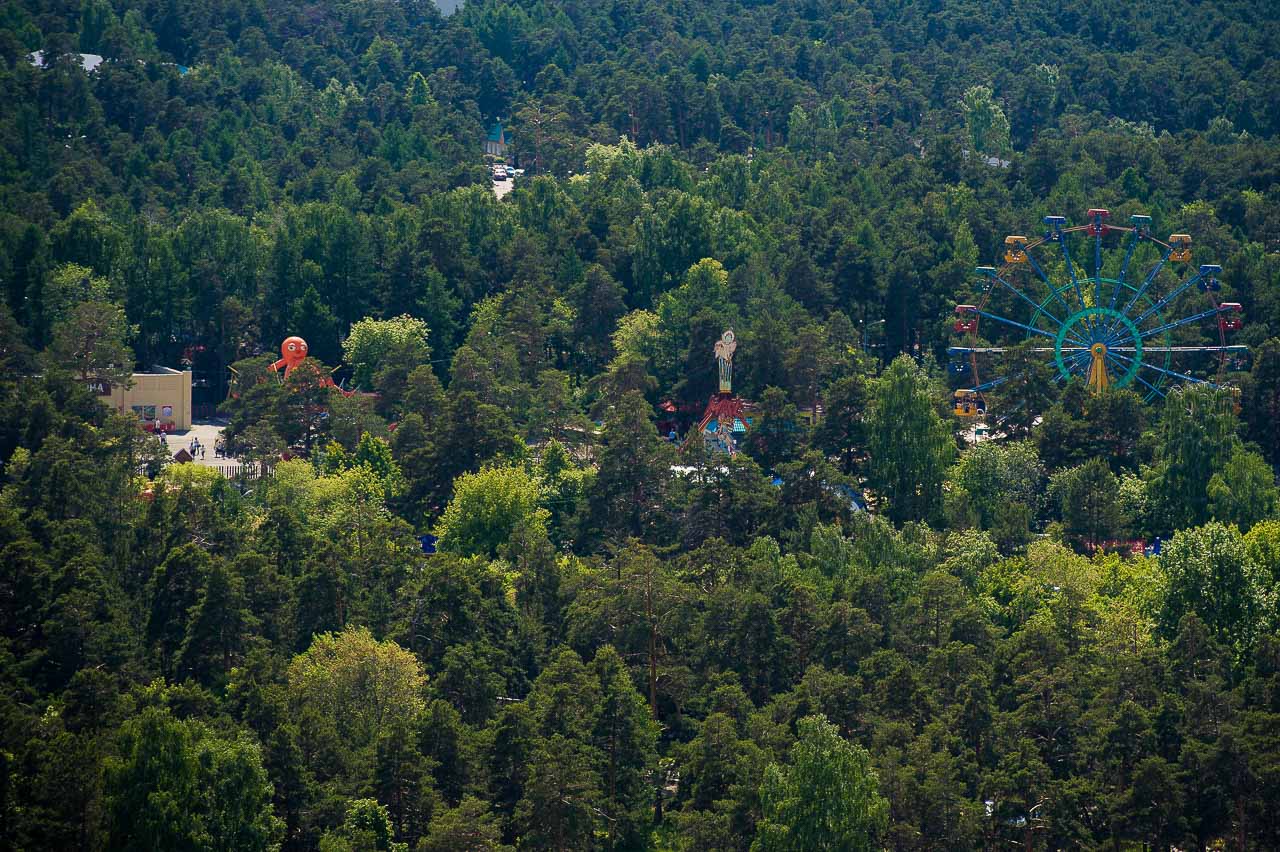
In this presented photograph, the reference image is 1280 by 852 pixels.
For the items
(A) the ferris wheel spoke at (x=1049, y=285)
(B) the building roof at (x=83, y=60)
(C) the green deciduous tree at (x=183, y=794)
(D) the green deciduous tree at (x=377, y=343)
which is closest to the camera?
(C) the green deciduous tree at (x=183, y=794)

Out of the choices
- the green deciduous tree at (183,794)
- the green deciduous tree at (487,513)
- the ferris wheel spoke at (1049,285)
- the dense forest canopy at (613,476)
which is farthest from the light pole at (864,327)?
the green deciduous tree at (183,794)

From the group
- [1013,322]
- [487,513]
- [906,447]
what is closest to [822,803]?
[487,513]

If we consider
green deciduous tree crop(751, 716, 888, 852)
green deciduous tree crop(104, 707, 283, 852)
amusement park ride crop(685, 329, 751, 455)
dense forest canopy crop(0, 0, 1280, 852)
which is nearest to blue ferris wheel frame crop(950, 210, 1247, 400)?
dense forest canopy crop(0, 0, 1280, 852)

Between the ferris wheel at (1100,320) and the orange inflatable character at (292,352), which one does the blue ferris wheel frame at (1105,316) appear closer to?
the ferris wheel at (1100,320)

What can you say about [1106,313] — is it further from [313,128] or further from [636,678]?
[313,128]

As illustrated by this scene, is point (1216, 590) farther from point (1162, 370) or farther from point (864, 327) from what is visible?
point (864, 327)

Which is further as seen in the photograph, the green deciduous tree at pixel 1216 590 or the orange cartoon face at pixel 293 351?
the orange cartoon face at pixel 293 351

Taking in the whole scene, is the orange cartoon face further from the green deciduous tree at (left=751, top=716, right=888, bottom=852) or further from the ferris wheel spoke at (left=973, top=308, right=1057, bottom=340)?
the green deciduous tree at (left=751, top=716, right=888, bottom=852)
